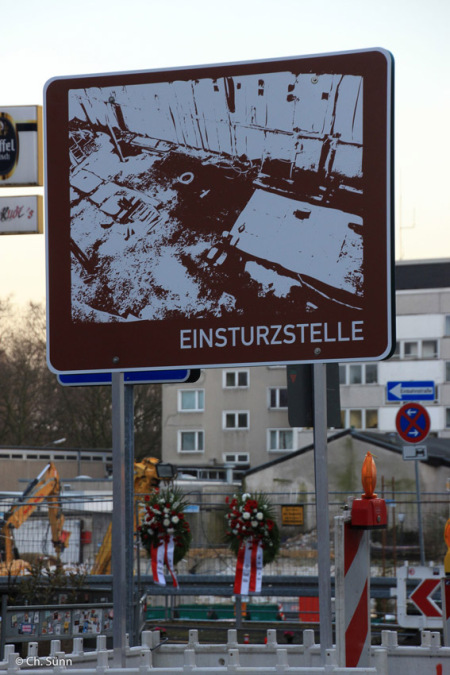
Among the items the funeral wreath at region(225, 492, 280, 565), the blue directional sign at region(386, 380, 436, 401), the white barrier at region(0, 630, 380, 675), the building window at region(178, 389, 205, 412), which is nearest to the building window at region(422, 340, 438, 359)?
the building window at region(178, 389, 205, 412)

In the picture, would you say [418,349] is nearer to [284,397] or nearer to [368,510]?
[284,397]

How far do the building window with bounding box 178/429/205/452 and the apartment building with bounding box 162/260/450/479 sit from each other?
0.06 metres

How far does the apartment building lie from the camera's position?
223 feet

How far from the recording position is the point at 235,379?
71375 mm

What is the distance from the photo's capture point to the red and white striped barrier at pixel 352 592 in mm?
4457

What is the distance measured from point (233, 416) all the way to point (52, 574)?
5693 centimetres

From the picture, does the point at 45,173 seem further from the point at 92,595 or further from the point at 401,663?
the point at 92,595

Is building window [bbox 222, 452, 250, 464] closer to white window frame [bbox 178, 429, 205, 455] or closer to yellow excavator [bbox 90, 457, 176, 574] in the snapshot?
white window frame [bbox 178, 429, 205, 455]

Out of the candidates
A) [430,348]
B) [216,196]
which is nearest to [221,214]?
[216,196]

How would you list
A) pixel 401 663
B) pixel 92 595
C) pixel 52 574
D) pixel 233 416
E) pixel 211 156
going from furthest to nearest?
pixel 233 416 < pixel 52 574 < pixel 92 595 < pixel 401 663 < pixel 211 156

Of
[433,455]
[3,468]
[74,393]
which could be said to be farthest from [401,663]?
[74,393]

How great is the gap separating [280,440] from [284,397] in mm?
2739

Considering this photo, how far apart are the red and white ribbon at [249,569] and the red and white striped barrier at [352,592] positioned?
36.1ft

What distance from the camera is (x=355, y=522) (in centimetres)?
455
